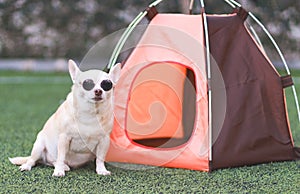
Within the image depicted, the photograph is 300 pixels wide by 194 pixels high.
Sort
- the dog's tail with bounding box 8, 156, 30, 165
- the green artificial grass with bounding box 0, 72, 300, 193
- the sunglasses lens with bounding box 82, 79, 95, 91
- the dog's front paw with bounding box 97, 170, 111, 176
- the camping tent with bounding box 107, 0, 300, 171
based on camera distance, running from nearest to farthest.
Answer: the green artificial grass with bounding box 0, 72, 300, 193
the sunglasses lens with bounding box 82, 79, 95, 91
the dog's front paw with bounding box 97, 170, 111, 176
the camping tent with bounding box 107, 0, 300, 171
the dog's tail with bounding box 8, 156, 30, 165

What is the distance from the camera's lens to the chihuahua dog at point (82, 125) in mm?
3010

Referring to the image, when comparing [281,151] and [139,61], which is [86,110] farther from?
[281,151]

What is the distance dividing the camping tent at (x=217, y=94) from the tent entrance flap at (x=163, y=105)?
18.1 inches

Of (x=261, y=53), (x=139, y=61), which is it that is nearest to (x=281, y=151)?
(x=261, y=53)

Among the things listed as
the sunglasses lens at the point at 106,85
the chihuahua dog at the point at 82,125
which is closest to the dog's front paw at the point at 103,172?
the chihuahua dog at the point at 82,125

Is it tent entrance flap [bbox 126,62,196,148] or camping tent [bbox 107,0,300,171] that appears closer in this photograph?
camping tent [bbox 107,0,300,171]

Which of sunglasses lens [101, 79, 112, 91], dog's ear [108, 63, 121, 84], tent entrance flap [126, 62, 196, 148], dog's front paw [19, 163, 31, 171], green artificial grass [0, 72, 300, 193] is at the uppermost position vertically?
dog's ear [108, 63, 121, 84]

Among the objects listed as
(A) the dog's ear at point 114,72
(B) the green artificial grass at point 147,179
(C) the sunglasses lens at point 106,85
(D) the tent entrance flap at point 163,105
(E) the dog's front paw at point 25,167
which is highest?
(A) the dog's ear at point 114,72

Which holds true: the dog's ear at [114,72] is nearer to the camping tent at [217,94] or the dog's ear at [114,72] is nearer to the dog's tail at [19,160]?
the camping tent at [217,94]

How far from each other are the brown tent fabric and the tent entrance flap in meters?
0.73

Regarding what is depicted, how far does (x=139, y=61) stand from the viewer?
3.56 metres

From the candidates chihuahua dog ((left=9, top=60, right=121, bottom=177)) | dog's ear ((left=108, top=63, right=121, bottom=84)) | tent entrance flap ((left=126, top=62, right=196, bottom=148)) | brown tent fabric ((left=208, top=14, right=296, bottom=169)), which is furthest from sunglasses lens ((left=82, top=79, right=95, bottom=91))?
tent entrance flap ((left=126, top=62, right=196, bottom=148))

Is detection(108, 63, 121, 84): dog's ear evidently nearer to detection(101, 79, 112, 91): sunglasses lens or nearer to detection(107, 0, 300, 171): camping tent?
detection(101, 79, 112, 91): sunglasses lens

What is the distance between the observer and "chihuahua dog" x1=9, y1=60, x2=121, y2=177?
3.01 meters
